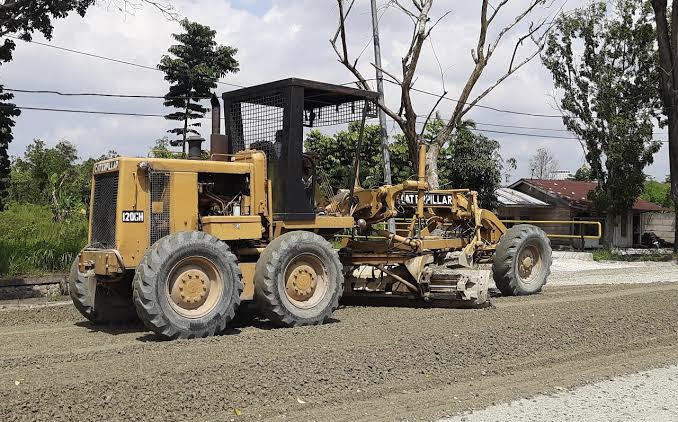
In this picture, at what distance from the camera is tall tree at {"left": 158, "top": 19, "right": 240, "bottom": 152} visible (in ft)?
113

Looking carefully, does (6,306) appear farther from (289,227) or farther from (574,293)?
(574,293)

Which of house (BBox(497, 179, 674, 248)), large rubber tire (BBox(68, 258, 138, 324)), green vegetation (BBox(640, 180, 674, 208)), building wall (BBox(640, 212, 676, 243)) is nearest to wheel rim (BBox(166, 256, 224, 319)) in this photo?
large rubber tire (BBox(68, 258, 138, 324))

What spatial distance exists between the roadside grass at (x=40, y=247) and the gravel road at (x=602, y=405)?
1045cm

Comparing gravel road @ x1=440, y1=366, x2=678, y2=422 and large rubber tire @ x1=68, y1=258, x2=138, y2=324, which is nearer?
gravel road @ x1=440, y1=366, x2=678, y2=422

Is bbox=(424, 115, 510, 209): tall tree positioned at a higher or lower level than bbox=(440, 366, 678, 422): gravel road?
higher

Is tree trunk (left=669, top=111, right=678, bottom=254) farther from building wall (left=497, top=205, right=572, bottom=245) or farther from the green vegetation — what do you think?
the green vegetation

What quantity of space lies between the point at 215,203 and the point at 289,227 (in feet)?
3.24

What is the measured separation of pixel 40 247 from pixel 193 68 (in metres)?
21.0

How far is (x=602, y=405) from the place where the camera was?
6449 millimetres

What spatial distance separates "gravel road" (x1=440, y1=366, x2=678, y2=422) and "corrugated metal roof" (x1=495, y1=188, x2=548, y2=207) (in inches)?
1145

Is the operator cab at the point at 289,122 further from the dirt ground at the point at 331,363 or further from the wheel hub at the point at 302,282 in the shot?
the dirt ground at the point at 331,363

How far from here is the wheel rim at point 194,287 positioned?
8289 mm

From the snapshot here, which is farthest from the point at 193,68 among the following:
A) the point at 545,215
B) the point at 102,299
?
the point at 102,299

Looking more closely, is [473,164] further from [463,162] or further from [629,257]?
[629,257]
